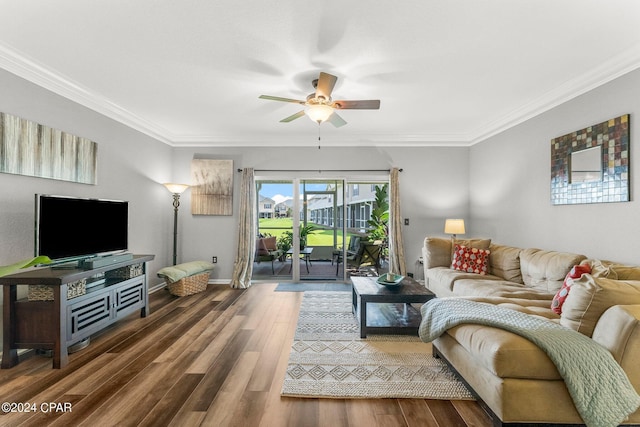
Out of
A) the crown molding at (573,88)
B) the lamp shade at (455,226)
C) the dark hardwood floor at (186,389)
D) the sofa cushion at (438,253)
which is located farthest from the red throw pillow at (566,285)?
the lamp shade at (455,226)

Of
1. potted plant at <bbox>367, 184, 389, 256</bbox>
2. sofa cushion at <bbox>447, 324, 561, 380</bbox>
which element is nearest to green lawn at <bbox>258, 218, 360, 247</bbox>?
potted plant at <bbox>367, 184, 389, 256</bbox>

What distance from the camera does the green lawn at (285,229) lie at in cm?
570

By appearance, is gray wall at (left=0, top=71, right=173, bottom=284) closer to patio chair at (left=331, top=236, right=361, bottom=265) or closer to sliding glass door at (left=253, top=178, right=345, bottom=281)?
sliding glass door at (left=253, top=178, right=345, bottom=281)

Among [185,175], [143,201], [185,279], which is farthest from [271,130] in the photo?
[185,279]

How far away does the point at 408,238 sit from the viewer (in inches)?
213

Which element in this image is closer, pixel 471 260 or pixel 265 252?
pixel 471 260

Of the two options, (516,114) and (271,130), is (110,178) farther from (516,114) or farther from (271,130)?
(516,114)

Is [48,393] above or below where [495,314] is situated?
below

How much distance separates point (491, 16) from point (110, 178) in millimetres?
4520

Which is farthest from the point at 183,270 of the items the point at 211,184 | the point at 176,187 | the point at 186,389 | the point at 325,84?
the point at 325,84

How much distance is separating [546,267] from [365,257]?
2833 mm

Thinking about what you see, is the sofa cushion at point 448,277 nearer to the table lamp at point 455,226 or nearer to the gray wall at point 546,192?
the table lamp at point 455,226

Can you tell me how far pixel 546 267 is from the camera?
124 inches

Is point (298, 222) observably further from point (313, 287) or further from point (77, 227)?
point (77, 227)
